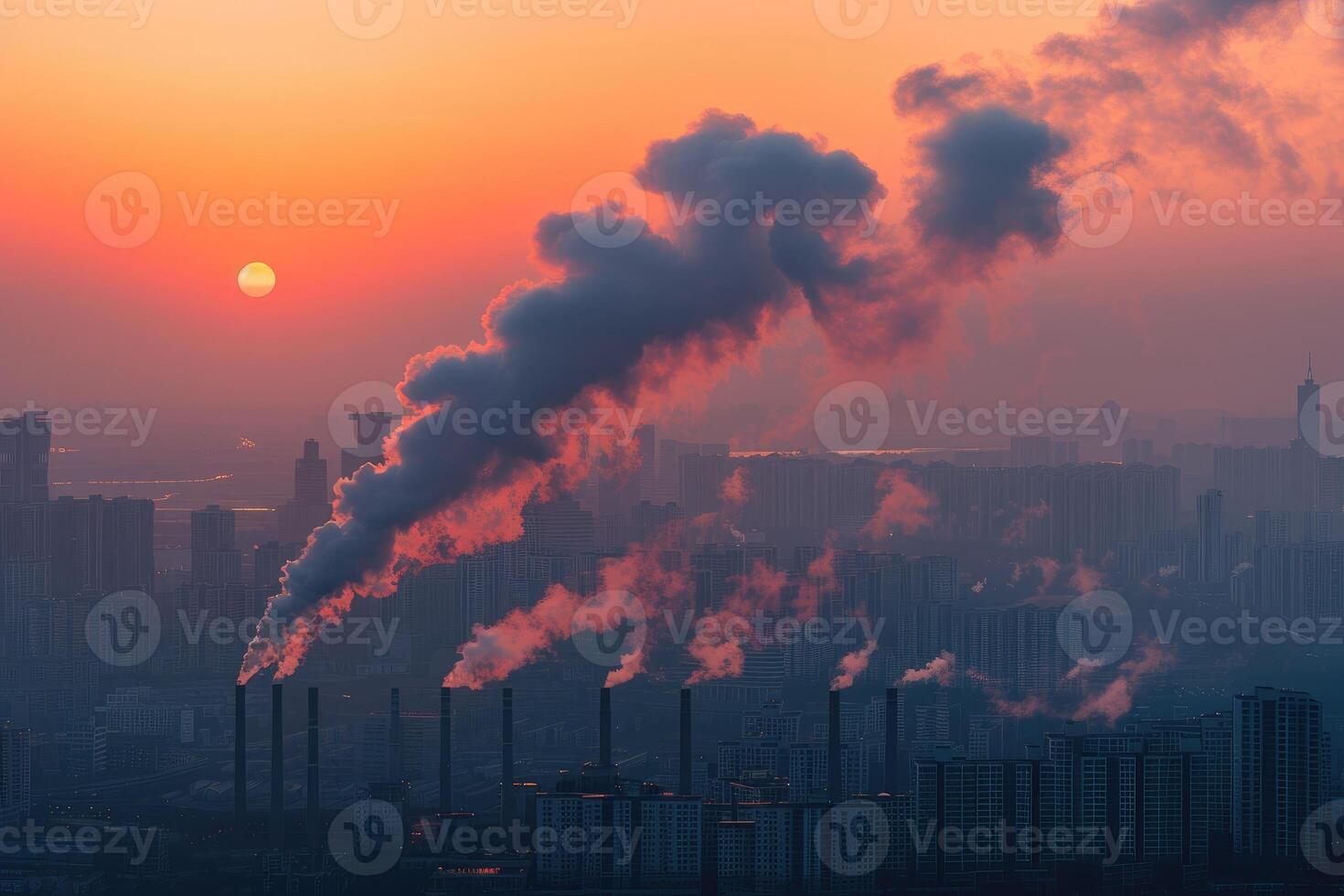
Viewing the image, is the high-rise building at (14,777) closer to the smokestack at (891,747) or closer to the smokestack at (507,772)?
the smokestack at (507,772)

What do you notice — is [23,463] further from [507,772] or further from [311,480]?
[507,772]

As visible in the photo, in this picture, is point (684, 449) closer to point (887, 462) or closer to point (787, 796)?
point (887, 462)

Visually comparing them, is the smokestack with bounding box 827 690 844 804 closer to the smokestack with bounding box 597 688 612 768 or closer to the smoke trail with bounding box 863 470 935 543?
the smokestack with bounding box 597 688 612 768

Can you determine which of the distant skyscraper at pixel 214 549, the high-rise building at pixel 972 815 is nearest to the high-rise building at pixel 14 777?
the high-rise building at pixel 972 815

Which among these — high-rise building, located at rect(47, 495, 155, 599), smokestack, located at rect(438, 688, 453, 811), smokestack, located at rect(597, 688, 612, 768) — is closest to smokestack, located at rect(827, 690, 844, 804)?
smokestack, located at rect(597, 688, 612, 768)

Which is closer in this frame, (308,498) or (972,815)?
(972,815)

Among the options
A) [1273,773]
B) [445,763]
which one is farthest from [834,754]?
[1273,773]
